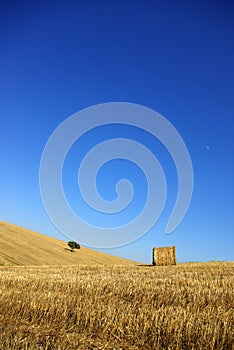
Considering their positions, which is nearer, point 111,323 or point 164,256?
point 111,323

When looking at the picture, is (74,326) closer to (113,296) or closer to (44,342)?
(44,342)

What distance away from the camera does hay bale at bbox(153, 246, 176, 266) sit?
905 inches

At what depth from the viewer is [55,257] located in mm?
37062

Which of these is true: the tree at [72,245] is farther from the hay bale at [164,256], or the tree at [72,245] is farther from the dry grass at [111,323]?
the dry grass at [111,323]

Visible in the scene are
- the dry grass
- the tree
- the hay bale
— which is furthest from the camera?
the tree

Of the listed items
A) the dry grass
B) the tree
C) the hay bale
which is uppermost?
the tree

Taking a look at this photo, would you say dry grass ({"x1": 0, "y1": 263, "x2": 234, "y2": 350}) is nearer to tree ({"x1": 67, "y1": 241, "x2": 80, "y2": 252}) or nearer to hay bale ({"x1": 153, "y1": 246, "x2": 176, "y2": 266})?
hay bale ({"x1": 153, "y1": 246, "x2": 176, "y2": 266})

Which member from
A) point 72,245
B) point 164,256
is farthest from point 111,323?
point 72,245

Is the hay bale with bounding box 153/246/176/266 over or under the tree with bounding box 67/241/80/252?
under

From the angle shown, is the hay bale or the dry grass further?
the hay bale

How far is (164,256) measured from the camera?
23.2 metres

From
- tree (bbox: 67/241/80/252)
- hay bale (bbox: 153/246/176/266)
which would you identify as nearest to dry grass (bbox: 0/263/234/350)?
hay bale (bbox: 153/246/176/266)

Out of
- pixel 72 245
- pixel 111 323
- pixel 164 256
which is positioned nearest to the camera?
pixel 111 323

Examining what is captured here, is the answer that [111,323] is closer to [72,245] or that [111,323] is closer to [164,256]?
[164,256]
